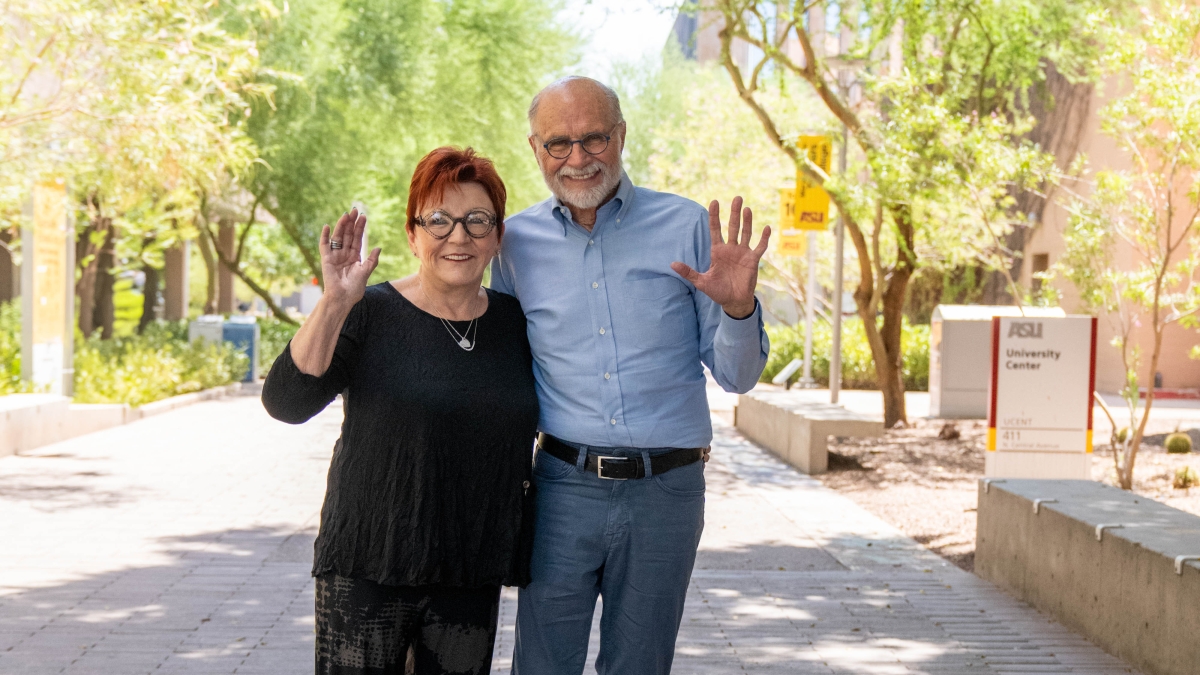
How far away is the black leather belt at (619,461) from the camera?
10.5ft

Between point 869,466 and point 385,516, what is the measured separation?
1015 centimetres

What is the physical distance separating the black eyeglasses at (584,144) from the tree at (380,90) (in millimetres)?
16021

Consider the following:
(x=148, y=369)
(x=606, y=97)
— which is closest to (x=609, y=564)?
(x=606, y=97)

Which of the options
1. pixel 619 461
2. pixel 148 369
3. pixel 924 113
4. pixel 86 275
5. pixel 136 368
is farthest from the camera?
pixel 86 275

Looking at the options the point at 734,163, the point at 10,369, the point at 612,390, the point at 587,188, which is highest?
the point at 734,163

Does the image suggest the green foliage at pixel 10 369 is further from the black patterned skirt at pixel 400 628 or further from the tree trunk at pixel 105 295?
the black patterned skirt at pixel 400 628

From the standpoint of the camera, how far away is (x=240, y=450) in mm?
12633

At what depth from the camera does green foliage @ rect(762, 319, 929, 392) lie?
79.5 feet

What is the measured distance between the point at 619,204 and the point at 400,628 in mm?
1154

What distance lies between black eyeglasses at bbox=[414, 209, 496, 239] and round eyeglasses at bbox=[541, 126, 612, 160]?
0.93ft

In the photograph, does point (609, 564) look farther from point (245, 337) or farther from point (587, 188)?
point (245, 337)

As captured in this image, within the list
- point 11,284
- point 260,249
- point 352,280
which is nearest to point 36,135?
point 352,280

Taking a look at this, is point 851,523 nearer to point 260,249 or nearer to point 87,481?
point 87,481

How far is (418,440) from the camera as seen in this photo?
2.97m
